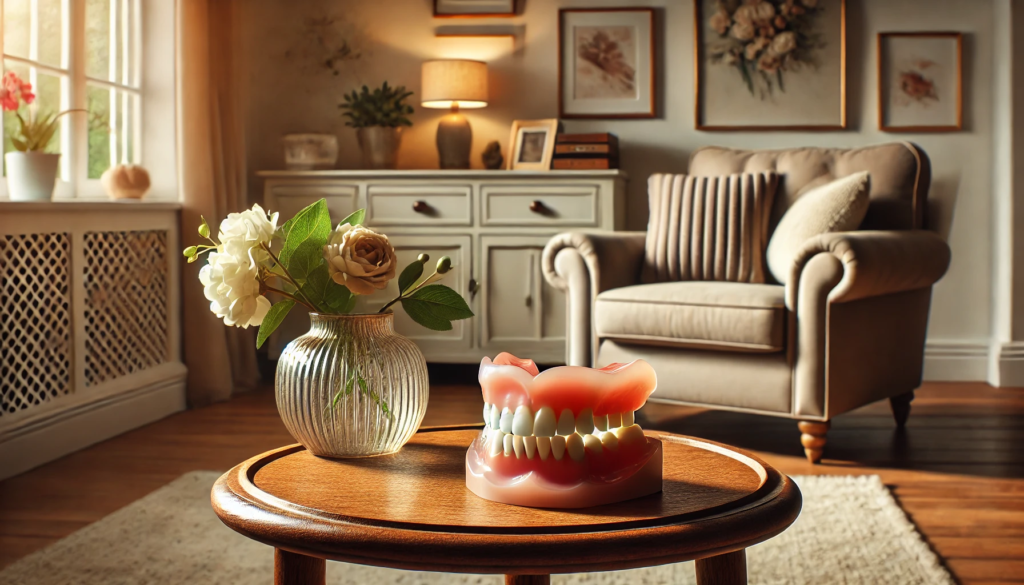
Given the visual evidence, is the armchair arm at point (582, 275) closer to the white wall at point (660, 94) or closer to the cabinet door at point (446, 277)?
the cabinet door at point (446, 277)

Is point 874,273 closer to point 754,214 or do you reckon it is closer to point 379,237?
point 754,214

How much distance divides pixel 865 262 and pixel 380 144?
2.15m

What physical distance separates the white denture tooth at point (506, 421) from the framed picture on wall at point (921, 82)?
342 cm

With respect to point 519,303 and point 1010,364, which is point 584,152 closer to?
point 519,303

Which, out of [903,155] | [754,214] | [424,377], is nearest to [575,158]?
[754,214]

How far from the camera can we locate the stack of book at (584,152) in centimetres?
376

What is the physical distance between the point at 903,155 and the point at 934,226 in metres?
1.12

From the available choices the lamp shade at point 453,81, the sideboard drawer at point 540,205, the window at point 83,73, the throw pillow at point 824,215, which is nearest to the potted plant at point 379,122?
the lamp shade at point 453,81

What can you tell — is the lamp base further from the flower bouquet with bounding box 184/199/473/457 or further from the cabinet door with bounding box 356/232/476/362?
the flower bouquet with bounding box 184/199/473/457

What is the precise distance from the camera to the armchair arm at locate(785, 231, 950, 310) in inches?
95.6

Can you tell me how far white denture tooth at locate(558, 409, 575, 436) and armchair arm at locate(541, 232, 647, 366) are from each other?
74.7 inches

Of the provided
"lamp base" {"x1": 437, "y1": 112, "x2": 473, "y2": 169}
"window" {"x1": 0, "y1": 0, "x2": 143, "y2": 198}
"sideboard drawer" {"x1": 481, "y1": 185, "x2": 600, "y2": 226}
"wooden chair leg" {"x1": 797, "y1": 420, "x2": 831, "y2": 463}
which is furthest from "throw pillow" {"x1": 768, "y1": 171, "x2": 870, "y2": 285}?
"window" {"x1": 0, "y1": 0, "x2": 143, "y2": 198}

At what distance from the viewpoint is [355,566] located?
71.4 inches

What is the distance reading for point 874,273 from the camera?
8.16ft
